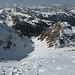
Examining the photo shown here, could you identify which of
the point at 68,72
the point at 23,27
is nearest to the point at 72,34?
the point at 68,72

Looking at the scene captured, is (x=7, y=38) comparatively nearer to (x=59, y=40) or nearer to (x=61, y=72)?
(x=59, y=40)

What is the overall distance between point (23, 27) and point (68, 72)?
153862 mm

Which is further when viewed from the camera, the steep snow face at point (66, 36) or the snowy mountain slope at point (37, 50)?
the steep snow face at point (66, 36)

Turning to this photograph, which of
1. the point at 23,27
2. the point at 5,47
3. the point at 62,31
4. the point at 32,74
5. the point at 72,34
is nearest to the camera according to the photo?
the point at 32,74

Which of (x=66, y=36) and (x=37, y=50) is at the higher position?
(x=66, y=36)

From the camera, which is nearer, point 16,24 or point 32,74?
point 32,74

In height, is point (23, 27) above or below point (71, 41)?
above

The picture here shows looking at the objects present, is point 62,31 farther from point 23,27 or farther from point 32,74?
point 23,27

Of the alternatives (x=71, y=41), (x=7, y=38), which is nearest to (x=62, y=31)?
(x=71, y=41)

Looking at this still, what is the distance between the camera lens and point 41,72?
16.7 metres

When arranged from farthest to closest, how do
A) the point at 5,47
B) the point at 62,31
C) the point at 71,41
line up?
the point at 62,31
the point at 71,41
the point at 5,47

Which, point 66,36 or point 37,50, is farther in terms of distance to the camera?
point 66,36

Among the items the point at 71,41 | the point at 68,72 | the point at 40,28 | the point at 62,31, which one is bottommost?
the point at 68,72

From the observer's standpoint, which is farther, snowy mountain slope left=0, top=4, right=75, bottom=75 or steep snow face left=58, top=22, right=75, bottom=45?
steep snow face left=58, top=22, right=75, bottom=45
